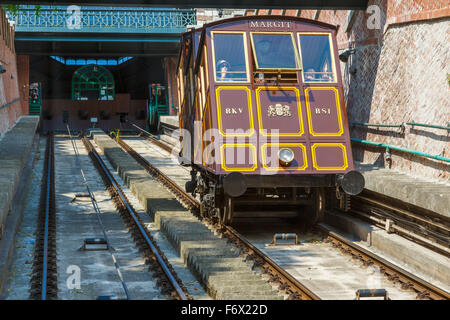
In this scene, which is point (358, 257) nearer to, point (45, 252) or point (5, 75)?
point (45, 252)

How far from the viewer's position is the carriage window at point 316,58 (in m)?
12.7

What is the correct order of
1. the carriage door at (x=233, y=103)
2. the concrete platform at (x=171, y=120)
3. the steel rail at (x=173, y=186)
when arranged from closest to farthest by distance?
1. the carriage door at (x=233, y=103)
2. the steel rail at (x=173, y=186)
3. the concrete platform at (x=171, y=120)

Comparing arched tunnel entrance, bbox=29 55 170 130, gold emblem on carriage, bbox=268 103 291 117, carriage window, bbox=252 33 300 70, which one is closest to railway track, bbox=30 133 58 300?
gold emblem on carriage, bbox=268 103 291 117

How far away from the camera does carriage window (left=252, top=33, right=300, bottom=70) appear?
12.5m

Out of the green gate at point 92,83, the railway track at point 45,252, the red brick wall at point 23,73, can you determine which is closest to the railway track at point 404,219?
the railway track at point 45,252

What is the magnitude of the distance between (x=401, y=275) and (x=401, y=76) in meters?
5.64

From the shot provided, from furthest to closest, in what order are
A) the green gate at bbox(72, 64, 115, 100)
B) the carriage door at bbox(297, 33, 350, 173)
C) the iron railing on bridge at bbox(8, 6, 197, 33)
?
the green gate at bbox(72, 64, 115, 100), the iron railing on bridge at bbox(8, 6, 197, 33), the carriage door at bbox(297, 33, 350, 173)

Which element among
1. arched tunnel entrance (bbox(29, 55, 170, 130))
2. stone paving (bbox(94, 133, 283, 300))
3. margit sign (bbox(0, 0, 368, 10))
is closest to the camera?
stone paving (bbox(94, 133, 283, 300))

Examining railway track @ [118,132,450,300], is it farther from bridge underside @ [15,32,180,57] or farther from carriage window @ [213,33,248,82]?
bridge underside @ [15,32,180,57]

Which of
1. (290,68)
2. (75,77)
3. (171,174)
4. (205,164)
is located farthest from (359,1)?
(75,77)

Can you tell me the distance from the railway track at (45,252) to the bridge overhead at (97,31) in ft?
44.5

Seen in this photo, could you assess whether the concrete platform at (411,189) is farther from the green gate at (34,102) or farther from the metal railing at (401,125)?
the green gate at (34,102)

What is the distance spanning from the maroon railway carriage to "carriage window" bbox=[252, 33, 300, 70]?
→ 18 millimetres

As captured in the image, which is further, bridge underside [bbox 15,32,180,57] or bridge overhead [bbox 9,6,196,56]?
bridge underside [bbox 15,32,180,57]
